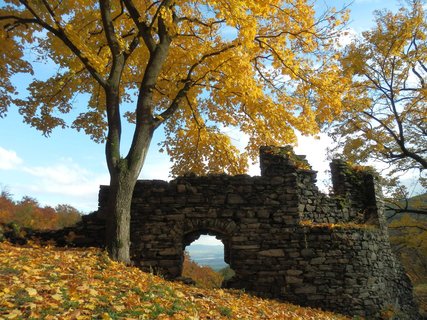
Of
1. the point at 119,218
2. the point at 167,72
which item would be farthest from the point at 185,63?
the point at 119,218

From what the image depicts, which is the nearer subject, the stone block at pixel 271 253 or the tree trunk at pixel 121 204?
the tree trunk at pixel 121 204

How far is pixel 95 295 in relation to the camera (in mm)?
4832

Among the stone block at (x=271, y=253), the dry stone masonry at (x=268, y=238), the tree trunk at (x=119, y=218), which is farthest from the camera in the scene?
the stone block at (x=271, y=253)

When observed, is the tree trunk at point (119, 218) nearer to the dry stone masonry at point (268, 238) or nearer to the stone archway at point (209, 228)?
the dry stone masonry at point (268, 238)

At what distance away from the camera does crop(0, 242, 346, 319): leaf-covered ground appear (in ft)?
13.8

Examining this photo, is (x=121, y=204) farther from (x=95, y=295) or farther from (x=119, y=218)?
(x=95, y=295)

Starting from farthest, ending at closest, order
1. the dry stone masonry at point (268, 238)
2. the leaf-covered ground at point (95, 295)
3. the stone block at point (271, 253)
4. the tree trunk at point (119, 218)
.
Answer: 1. the stone block at point (271, 253)
2. the dry stone masonry at point (268, 238)
3. the tree trunk at point (119, 218)
4. the leaf-covered ground at point (95, 295)

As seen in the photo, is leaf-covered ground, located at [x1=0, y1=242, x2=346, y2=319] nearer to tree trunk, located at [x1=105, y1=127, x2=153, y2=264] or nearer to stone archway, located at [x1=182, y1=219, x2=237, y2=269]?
tree trunk, located at [x1=105, y1=127, x2=153, y2=264]

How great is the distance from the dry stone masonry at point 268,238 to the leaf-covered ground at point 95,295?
0.90m

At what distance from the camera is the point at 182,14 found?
1050 centimetres

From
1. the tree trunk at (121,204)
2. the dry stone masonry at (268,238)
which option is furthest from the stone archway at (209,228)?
the tree trunk at (121,204)

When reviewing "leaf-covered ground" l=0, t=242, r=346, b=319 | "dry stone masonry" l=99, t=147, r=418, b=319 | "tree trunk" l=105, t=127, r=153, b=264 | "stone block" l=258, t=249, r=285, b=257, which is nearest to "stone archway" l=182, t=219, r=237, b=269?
"dry stone masonry" l=99, t=147, r=418, b=319

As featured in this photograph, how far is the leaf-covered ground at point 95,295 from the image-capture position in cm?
420

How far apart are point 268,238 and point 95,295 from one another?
5.04m
